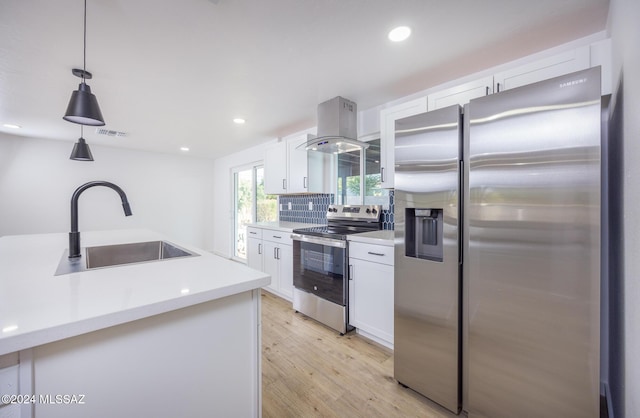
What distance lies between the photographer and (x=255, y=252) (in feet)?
12.7

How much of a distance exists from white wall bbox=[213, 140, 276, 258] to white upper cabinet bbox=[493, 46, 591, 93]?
4618 millimetres

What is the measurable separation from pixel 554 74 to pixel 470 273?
1.31m

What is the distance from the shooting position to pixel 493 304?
138 cm

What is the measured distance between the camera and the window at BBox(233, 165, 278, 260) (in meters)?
5.12

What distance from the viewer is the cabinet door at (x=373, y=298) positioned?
2189mm

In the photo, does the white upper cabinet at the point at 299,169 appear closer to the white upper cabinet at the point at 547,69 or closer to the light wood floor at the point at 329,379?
the light wood floor at the point at 329,379

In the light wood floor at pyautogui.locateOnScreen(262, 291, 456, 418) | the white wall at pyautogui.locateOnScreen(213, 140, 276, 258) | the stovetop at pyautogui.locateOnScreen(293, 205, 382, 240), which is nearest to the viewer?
the light wood floor at pyautogui.locateOnScreen(262, 291, 456, 418)

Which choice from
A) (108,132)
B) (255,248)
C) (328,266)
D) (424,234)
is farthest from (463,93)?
(108,132)

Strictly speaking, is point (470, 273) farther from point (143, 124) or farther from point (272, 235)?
point (143, 124)

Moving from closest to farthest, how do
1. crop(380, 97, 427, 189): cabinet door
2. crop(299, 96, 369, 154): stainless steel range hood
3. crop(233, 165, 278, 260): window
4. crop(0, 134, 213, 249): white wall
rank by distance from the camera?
crop(380, 97, 427, 189): cabinet door, crop(299, 96, 369, 154): stainless steel range hood, crop(0, 134, 213, 249): white wall, crop(233, 165, 278, 260): window

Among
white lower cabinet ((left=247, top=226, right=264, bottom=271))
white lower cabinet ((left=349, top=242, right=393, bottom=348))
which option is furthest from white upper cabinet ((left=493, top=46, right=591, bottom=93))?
white lower cabinet ((left=247, top=226, right=264, bottom=271))

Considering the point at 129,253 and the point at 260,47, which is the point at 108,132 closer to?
the point at 129,253

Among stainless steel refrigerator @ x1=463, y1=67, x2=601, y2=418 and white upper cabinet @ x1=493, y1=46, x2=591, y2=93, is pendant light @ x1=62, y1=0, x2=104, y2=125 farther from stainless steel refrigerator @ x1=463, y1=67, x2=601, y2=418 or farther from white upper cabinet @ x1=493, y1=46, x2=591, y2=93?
white upper cabinet @ x1=493, y1=46, x2=591, y2=93

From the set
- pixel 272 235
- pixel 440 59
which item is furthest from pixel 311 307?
pixel 440 59
